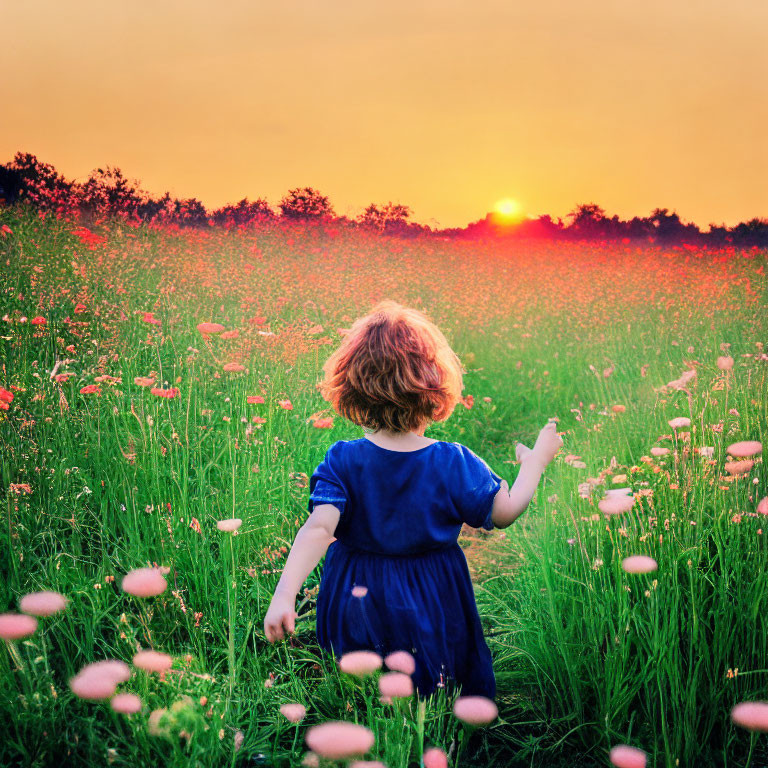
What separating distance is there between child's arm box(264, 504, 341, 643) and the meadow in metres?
0.14

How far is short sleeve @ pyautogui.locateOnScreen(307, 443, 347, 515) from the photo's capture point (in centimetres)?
171

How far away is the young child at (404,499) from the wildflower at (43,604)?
697 millimetres

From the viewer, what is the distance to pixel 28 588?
5.96 feet

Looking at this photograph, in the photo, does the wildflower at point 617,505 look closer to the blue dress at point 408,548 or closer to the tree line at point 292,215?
the blue dress at point 408,548

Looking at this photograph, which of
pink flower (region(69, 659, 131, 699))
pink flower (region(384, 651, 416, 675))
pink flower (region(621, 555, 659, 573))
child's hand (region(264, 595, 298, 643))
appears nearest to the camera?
pink flower (region(69, 659, 131, 699))

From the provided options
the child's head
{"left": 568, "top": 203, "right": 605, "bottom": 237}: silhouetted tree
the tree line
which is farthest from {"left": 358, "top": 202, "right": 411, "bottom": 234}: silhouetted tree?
the child's head

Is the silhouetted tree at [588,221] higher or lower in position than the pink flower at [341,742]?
higher

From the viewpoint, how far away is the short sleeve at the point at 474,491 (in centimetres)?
171

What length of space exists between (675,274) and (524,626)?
794cm

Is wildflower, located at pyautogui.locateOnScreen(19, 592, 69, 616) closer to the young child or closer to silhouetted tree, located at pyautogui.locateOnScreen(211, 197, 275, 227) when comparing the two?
the young child

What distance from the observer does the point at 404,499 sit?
5.71 ft

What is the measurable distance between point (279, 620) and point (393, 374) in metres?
0.74

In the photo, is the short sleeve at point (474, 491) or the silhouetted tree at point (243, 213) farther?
the silhouetted tree at point (243, 213)

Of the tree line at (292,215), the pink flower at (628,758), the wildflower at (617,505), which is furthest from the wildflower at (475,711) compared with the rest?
the tree line at (292,215)
